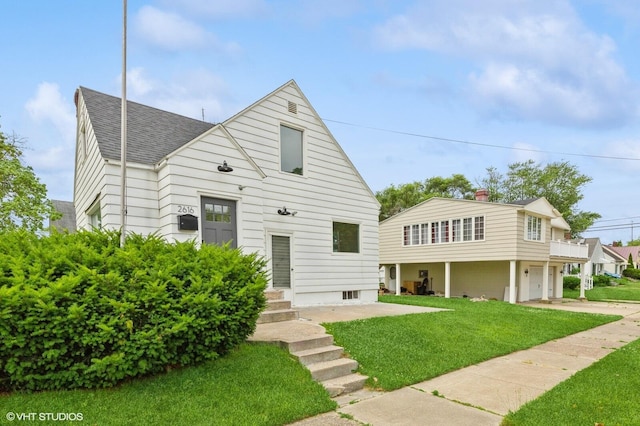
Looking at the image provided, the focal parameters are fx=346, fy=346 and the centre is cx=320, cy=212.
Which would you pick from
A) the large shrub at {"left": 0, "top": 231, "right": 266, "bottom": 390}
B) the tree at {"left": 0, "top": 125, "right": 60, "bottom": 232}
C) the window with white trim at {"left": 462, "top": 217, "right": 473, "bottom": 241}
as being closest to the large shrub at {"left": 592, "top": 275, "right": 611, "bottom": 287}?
the window with white trim at {"left": 462, "top": 217, "right": 473, "bottom": 241}

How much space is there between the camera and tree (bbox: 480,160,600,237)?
1174 inches

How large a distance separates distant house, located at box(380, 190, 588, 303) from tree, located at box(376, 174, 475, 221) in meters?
11.1

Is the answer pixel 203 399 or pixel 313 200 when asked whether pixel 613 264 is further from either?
pixel 203 399

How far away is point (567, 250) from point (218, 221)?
19278mm

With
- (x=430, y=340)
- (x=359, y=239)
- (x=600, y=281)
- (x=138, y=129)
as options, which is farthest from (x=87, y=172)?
(x=600, y=281)

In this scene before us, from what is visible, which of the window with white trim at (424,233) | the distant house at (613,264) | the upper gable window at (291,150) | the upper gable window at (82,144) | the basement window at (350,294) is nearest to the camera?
the upper gable window at (82,144)

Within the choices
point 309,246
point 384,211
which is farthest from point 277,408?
point 384,211

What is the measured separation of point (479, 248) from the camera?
16.3m

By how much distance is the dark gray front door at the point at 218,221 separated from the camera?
688 centimetres

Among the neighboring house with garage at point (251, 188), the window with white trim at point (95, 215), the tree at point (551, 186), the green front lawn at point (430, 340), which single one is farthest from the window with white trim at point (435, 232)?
the tree at point (551, 186)

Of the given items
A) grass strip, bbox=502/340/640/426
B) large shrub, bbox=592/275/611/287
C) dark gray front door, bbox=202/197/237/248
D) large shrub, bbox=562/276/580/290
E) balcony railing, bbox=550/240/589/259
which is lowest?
large shrub, bbox=592/275/611/287

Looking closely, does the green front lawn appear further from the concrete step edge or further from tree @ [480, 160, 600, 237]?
tree @ [480, 160, 600, 237]

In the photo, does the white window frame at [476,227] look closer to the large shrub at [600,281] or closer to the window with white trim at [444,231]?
the window with white trim at [444,231]

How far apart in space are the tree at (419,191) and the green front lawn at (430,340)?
76.7 feet
